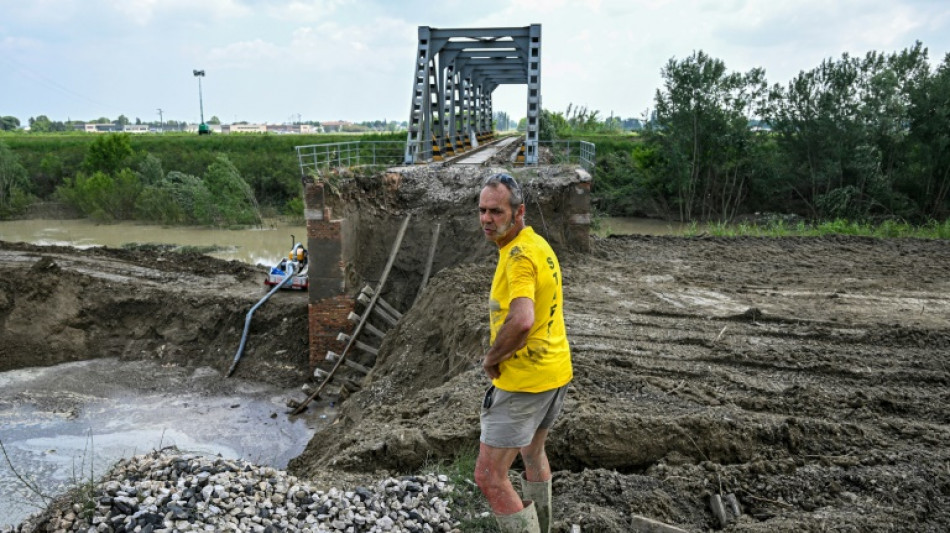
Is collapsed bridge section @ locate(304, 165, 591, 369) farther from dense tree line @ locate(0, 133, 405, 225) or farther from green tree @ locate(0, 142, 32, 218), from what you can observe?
green tree @ locate(0, 142, 32, 218)

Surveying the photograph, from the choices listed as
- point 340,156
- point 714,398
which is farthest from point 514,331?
point 340,156

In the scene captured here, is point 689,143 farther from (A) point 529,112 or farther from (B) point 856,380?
(B) point 856,380

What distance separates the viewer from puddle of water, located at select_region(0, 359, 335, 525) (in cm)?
1060

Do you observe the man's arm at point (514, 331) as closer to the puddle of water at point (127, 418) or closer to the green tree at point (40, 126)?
the puddle of water at point (127, 418)

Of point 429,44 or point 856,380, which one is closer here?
point 856,380

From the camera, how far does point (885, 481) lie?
490 cm

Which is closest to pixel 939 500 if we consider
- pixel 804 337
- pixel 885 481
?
pixel 885 481

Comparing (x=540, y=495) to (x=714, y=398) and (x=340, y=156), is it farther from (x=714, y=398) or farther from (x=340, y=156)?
(x=340, y=156)

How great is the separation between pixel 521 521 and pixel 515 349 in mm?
1016

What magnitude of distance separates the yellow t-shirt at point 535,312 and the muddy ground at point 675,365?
4.26 ft

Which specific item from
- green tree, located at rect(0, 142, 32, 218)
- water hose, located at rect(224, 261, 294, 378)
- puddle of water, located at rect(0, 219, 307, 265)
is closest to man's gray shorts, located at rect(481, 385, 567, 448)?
water hose, located at rect(224, 261, 294, 378)

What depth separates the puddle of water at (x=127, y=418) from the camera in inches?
417

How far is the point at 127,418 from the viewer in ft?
40.2

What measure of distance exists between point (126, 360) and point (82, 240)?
684 inches
